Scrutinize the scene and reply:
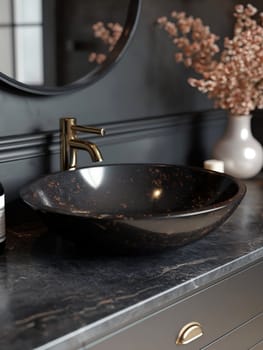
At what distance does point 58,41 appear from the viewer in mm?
1386

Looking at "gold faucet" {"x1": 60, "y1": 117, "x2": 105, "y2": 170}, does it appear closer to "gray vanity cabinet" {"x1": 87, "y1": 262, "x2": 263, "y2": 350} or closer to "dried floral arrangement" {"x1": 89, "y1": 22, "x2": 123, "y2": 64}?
"dried floral arrangement" {"x1": 89, "y1": 22, "x2": 123, "y2": 64}

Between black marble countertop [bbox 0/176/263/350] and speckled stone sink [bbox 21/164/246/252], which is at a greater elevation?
speckled stone sink [bbox 21/164/246/252]

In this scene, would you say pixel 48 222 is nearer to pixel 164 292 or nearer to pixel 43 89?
pixel 164 292

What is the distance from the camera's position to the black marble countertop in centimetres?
84

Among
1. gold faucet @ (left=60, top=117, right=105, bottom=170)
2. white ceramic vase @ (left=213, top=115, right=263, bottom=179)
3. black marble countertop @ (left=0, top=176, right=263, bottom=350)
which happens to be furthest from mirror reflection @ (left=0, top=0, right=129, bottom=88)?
white ceramic vase @ (left=213, top=115, right=263, bottom=179)

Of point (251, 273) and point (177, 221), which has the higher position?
point (177, 221)

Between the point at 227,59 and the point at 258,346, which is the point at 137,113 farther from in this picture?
the point at 258,346

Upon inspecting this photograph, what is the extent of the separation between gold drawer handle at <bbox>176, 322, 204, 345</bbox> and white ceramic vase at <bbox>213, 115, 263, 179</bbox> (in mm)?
735

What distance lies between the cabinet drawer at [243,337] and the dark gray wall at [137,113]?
0.56 meters

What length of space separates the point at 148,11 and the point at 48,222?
798 mm

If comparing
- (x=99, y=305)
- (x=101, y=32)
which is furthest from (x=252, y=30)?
(x=99, y=305)

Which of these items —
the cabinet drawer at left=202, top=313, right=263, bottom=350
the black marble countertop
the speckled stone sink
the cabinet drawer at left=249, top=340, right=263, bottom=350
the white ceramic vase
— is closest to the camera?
the black marble countertop

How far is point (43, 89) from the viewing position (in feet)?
4.43

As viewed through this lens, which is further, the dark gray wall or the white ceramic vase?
the white ceramic vase
